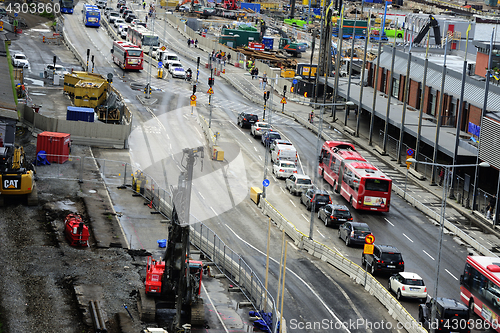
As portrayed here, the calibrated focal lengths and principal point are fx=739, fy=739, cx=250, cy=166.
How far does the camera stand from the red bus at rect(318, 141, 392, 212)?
60062 millimetres

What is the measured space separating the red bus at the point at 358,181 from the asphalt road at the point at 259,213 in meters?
1.03

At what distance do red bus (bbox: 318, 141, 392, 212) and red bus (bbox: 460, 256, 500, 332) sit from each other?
16.8m

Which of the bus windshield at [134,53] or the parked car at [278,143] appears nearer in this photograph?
the parked car at [278,143]

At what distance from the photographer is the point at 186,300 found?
125 feet

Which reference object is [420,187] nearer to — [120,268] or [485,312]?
[485,312]

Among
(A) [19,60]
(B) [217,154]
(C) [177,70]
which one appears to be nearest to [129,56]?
(C) [177,70]

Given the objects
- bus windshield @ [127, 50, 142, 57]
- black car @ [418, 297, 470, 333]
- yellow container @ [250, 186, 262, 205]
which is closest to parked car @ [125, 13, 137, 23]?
bus windshield @ [127, 50, 142, 57]

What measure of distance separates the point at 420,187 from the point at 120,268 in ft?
111

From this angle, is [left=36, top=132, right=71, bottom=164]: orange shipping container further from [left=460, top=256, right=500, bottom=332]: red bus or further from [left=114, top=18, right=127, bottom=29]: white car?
[left=114, top=18, right=127, bottom=29]: white car

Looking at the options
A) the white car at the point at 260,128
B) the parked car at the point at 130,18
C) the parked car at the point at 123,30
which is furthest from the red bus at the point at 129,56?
the parked car at the point at 130,18

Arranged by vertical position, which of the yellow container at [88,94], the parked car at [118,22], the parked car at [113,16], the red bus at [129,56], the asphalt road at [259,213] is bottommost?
the asphalt road at [259,213]

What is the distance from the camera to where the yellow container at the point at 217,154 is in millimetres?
71875

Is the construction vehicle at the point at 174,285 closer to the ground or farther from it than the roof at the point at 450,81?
closer to the ground

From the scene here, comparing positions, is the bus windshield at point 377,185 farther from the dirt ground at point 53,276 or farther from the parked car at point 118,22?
the parked car at point 118,22
